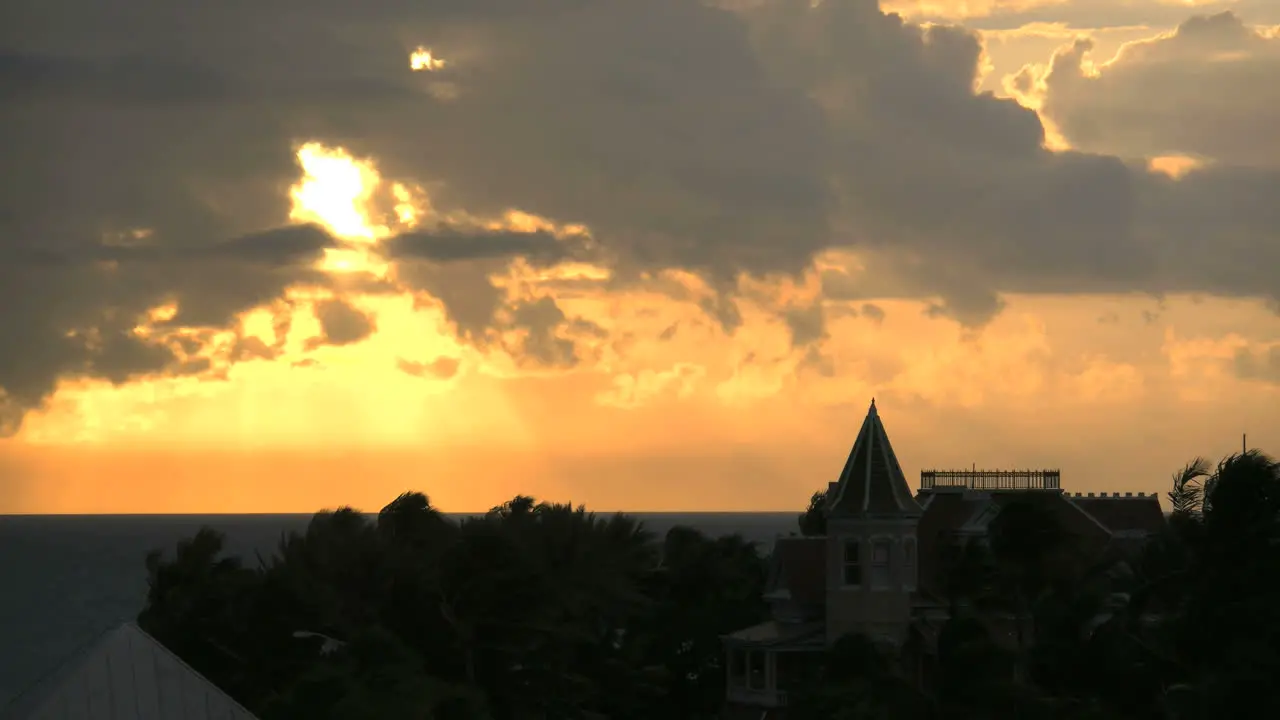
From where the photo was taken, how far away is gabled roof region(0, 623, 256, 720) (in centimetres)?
4303

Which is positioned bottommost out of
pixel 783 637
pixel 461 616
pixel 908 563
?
pixel 783 637

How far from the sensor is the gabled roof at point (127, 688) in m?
43.0

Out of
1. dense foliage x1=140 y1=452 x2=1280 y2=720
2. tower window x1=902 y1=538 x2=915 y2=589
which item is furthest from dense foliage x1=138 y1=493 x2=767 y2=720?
tower window x1=902 y1=538 x2=915 y2=589

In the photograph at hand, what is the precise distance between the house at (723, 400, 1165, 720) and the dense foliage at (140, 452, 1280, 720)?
163cm

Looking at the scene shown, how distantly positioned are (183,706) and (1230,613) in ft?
81.1

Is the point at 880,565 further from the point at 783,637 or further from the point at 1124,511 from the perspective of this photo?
the point at 1124,511

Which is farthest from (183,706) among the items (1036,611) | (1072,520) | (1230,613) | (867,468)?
(1072,520)

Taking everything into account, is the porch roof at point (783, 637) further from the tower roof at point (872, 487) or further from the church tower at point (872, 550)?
the tower roof at point (872, 487)

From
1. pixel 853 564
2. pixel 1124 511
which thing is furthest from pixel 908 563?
pixel 1124 511

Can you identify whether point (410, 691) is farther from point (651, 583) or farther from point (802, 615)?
point (651, 583)

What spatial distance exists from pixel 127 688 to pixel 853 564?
34969mm

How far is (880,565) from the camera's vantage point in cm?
7231

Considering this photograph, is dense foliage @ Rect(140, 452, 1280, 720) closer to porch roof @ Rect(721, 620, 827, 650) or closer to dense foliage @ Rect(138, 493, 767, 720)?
dense foliage @ Rect(138, 493, 767, 720)

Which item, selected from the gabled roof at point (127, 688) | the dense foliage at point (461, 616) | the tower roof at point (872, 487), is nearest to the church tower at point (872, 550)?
the tower roof at point (872, 487)
